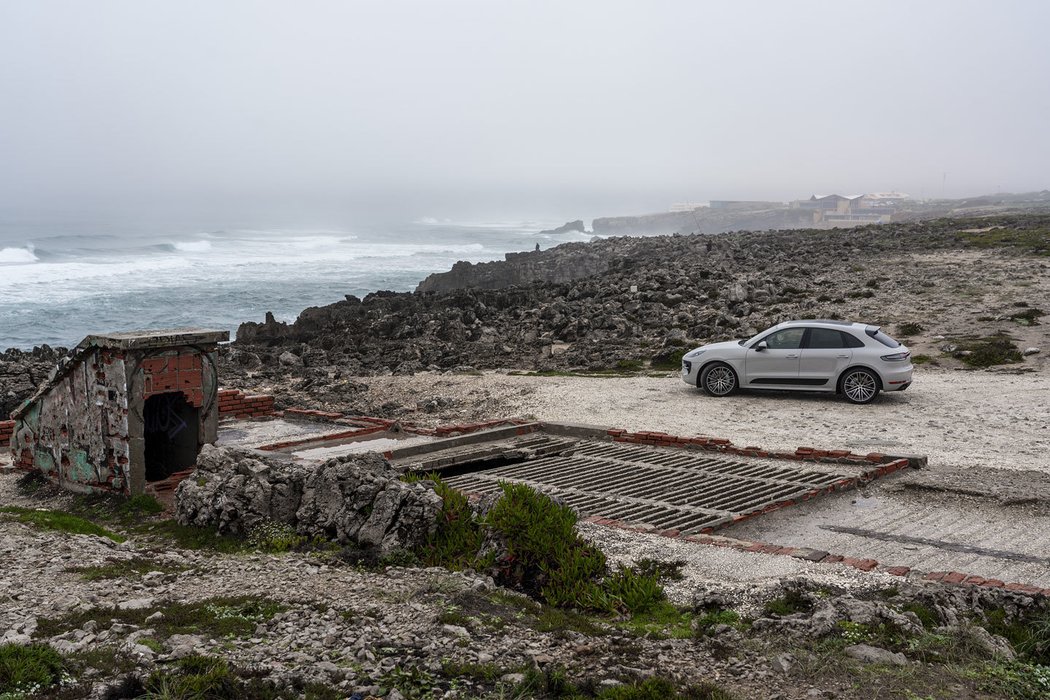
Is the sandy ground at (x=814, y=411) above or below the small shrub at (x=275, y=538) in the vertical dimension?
below

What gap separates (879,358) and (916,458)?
599cm

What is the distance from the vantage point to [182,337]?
36.6 feet

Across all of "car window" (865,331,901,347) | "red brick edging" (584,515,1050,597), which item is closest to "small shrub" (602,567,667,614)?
"red brick edging" (584,515,1050,597)

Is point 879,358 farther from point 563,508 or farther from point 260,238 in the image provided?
point 260,238

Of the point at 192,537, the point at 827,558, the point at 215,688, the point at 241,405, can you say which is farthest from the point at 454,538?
the point at 241,405

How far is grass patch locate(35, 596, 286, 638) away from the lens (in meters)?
6.08

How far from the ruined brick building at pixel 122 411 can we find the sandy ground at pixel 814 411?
6.44m

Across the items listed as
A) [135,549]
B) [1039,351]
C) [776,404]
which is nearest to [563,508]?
[135,549]

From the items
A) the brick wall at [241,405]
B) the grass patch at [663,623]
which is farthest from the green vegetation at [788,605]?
the brick wall at [241,405]

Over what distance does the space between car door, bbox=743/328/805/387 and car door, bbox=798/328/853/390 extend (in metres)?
0.15

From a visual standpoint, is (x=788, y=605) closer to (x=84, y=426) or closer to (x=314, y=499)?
(x=314, y=499)

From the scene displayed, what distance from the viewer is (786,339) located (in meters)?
18.2

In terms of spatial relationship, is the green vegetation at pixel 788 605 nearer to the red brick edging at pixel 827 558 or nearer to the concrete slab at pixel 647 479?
the red brick edging at pixel 827 558

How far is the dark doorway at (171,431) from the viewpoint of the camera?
12.1 m
